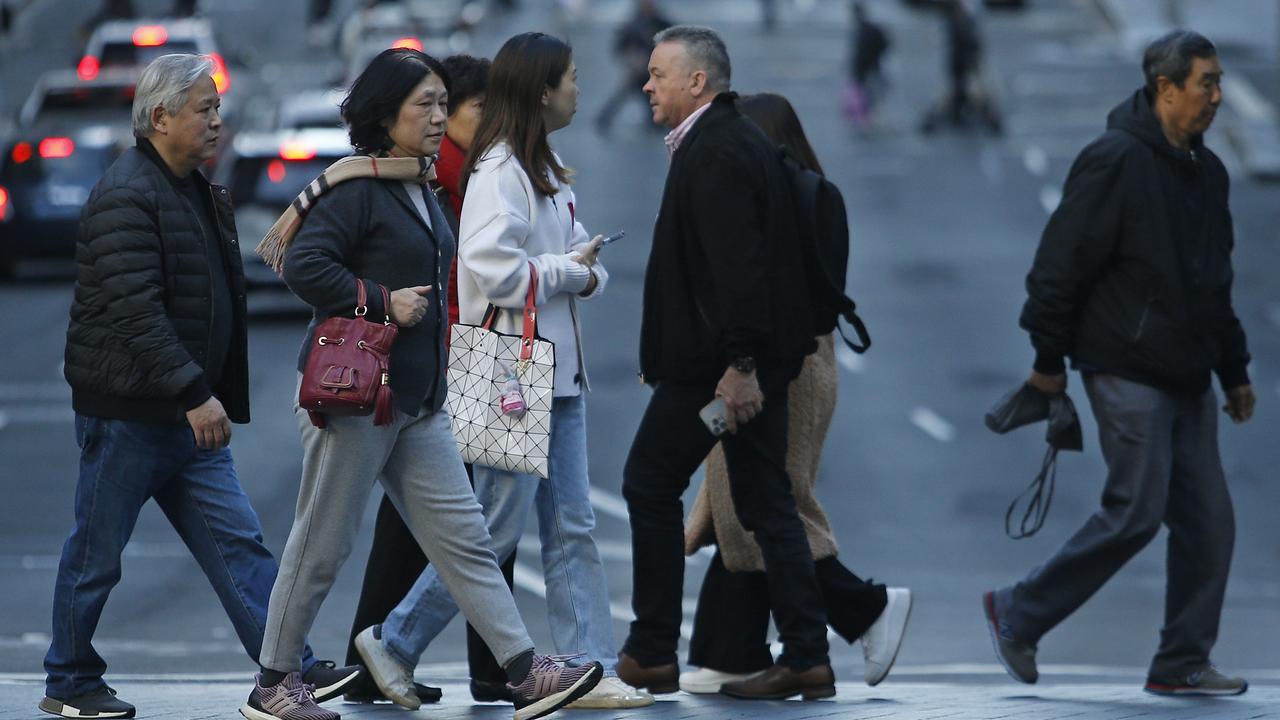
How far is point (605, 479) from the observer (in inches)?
519

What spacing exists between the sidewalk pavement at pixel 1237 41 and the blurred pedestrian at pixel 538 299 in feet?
81.4

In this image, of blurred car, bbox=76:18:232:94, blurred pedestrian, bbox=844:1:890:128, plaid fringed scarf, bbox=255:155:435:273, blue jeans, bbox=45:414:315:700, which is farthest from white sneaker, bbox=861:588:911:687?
blurred car, bbox=76:18:232:94

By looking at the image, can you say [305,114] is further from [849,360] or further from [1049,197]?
[1049,197]

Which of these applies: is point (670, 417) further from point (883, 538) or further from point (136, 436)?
point (883, 538)

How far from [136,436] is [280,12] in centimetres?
4509

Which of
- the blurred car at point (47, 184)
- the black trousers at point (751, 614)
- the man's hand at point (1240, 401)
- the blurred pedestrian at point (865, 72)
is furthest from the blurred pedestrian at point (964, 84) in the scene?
the black trousers at point (751, 614)

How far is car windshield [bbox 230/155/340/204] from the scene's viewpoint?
18.8 m

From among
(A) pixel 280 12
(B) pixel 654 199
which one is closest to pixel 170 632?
(B) pixel 654 199

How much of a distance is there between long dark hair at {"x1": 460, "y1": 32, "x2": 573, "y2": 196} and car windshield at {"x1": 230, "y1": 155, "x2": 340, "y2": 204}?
1271 cm

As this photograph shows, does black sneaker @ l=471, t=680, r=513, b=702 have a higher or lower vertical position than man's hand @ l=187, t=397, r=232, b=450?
lower

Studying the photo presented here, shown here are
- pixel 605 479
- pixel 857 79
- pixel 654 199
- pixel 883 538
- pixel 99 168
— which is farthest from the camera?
pixel 857 79

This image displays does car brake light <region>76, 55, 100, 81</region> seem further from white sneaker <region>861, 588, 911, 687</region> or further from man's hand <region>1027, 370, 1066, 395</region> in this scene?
white sneaker <region>861, 588, 911, 687</region>

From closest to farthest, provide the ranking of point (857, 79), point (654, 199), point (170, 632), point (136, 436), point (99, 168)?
point (136, 436) → point (170, 632) → point (99, 168) → point (654, 199) → point (857, 79)

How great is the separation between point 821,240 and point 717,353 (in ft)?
2.07
